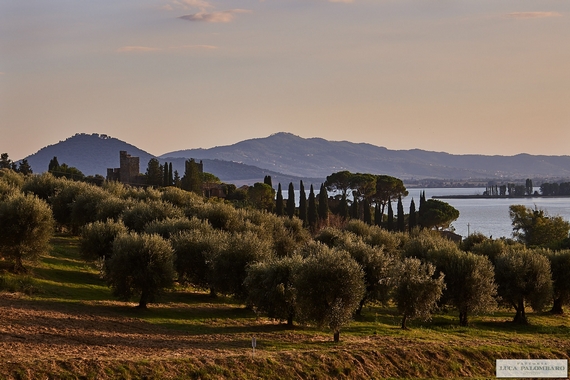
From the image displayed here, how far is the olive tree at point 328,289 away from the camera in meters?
34.5

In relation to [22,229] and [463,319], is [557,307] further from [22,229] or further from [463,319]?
[22,229]

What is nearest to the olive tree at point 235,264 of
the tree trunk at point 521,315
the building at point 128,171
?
the tree trunk at point 521,315

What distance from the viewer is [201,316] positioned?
38.7 m

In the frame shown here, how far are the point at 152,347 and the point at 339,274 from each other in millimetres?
10295

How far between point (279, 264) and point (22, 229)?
→ 606 inches

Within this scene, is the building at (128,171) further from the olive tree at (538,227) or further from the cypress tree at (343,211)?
the olive tree at (538,227)

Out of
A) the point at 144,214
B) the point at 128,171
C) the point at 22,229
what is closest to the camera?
the point at 22,229

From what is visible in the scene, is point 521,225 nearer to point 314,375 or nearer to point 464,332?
point 464,332

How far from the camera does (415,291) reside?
41.4 metres

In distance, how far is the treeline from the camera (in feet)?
116

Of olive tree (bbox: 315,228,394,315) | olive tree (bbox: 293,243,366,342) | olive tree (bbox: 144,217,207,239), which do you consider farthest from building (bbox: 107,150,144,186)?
olive tree (bbox: 293,243,366,342)

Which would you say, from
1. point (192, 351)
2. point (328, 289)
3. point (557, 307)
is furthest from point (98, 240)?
point (557, 307)

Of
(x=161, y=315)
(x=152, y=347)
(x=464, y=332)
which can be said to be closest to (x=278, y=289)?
(x=161, y=315)

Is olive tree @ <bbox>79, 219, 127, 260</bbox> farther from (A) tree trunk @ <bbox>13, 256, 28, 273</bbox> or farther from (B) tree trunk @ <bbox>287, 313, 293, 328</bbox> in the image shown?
(B) tree trunk @ <bbox>287, 313, 293, 328</bbox>
